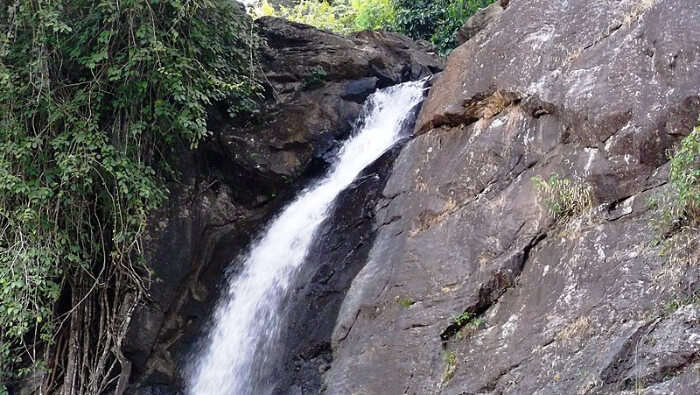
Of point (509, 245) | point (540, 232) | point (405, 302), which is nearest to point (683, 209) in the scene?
point (540, 232)

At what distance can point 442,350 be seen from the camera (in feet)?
20.1

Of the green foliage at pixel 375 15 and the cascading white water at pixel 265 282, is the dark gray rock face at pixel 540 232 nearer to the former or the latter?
the cascading white water at pixel 265 282

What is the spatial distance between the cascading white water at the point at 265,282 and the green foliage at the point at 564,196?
3.60 meters

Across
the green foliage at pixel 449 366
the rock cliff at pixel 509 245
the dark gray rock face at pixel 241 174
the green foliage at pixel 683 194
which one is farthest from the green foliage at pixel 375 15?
the green foliage at pixel 683 194

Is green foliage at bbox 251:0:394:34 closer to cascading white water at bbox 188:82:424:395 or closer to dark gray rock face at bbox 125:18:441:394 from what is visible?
dark gray rock face at bbox 125:18:441:394

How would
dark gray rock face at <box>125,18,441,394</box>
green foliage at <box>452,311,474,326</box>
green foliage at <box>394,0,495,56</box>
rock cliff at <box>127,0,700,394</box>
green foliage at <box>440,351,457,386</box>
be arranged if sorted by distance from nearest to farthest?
1. rock cliff at <box>127,0,700,394</box>
2. green foliage at <box>440,351,457,386</box>
3. green foliage at <box>452,311,474,326</box>
4. dark gray rock face at <box>125,18,441,394</box>
5. green foliage at <box>394,0,495,56</box>

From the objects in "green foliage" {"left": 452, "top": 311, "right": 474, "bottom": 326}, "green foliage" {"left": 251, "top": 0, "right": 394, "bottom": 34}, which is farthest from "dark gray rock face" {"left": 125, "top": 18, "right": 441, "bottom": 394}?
"green foliage" {"left": 251, "top": 0, "right": 394, "bottom": 34}

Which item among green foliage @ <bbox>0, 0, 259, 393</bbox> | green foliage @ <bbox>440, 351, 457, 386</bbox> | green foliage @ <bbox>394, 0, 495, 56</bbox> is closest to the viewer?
green foliage @ <bbox>440, 351, 457, 386</bbox>

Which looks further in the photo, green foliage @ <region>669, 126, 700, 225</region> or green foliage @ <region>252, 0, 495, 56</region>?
green foliage @ <region>252, 0, 495, 56</region>

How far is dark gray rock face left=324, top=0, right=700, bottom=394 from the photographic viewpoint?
16.1 feet

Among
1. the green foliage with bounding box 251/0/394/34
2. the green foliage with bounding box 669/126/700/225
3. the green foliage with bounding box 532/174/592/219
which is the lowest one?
the green foliage with bounding box 532/174/592/219

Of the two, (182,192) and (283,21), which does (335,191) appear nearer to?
(182,192)

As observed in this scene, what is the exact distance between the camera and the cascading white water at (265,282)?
8.39 m

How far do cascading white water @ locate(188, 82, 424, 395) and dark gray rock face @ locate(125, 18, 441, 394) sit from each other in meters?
0.33
